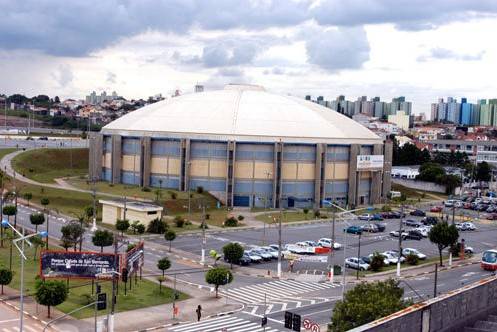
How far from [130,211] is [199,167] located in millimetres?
30889

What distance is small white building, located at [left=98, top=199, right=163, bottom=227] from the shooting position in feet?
279

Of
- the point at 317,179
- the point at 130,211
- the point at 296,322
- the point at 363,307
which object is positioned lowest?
the point at 130,211

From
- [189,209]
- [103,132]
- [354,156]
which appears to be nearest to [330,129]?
[354,156]

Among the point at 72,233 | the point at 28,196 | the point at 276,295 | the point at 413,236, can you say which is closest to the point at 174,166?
the point at 28,196

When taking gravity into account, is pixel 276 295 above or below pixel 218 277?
below

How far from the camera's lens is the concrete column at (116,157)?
405ft

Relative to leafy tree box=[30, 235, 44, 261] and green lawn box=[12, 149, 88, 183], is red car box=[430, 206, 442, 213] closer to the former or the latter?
green lawn box=[12, 149, 88, 183]

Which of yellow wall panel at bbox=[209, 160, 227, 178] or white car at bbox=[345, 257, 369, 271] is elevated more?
yellow wall panel at bbox=[209, 160, 227, 178]

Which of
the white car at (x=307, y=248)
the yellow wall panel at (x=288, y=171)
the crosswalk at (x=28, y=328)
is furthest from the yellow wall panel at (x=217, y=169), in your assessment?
the crosswalk at (x=28, y=328)

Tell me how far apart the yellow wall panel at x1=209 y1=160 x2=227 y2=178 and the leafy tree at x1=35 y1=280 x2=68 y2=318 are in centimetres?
7087

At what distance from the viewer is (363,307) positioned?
3488cm

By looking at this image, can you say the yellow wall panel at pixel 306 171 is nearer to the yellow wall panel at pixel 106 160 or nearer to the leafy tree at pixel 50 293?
the yellow wall panel at pixel 106 160

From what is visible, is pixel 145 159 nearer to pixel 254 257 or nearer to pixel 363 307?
pixel 254 257

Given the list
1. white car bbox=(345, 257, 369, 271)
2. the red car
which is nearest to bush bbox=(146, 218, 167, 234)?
white car bbox=(345, 257, 369, 271)
